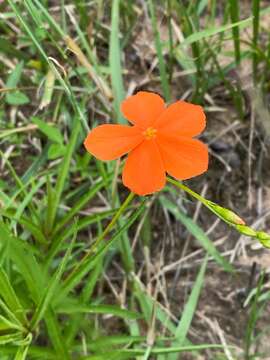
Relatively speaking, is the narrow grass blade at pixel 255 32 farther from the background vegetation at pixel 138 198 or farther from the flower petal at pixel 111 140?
the flower petal at pixel 111 140

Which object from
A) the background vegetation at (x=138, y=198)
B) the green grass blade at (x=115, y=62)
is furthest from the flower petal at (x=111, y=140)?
the green grass blade at (x=115, y=62)

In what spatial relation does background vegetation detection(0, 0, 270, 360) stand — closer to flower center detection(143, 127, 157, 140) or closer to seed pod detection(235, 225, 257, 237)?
flower center detection(143, 127, 157, 140)

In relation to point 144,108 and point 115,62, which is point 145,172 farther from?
point 115,62

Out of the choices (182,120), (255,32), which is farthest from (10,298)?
(255,32)

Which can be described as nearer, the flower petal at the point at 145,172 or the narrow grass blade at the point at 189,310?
the flower petal at the point at 145,172

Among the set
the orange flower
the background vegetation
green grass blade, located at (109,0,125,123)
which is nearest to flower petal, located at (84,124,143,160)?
the orange flower

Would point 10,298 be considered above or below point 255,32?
below

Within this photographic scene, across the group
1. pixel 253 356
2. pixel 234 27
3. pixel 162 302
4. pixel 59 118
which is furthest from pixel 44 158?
pixel 253 356

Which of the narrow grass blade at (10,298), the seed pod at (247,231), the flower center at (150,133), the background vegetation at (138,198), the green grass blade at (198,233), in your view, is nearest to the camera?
the seed pod at (247,231)

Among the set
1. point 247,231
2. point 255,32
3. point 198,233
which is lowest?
point 198,233

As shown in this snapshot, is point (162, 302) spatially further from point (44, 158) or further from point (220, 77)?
point (220, 77)
